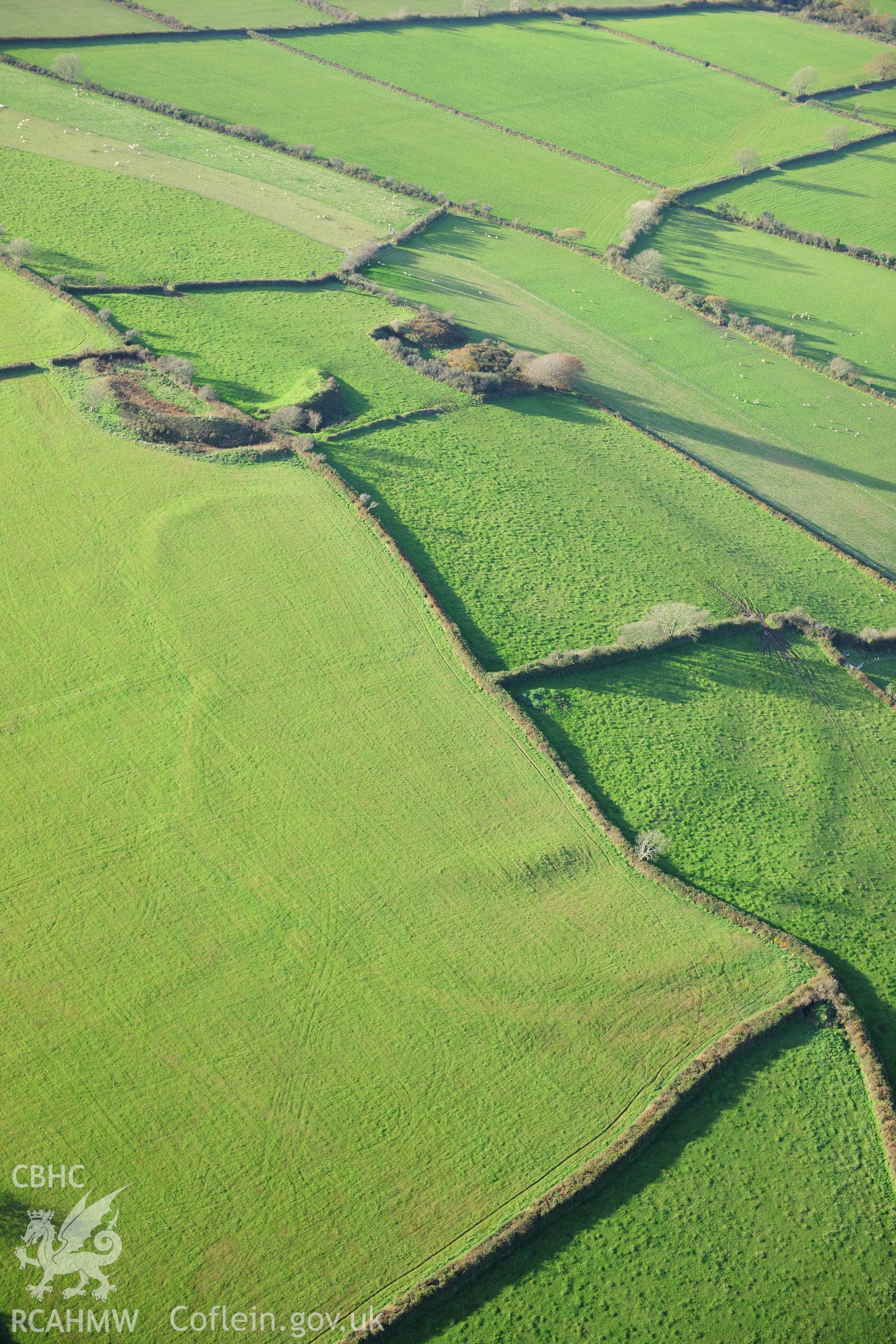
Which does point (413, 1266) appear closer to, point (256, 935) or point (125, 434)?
point (256, 935)

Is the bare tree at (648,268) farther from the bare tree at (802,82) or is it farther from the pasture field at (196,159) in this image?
the bare tree at (802,82)

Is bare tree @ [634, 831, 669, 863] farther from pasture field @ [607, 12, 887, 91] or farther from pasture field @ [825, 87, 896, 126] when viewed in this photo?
pasture field @ [607, 12, 887, 91]

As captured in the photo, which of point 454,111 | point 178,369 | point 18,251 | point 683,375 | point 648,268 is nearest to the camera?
point 178,369

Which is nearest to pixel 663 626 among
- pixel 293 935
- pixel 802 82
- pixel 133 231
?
pixel 293 935

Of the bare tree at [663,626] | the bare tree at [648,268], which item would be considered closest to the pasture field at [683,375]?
the bare tree at [648,268]

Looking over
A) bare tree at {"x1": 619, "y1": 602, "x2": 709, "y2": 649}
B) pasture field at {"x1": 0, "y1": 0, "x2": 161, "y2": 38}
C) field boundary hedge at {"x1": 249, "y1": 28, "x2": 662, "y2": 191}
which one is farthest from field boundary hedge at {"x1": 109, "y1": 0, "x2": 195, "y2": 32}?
bare tree at {"x1": 619, "y1": 602, "x2": 709, "y2": 649}

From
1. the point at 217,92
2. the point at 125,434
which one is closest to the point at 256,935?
the point at 125,434

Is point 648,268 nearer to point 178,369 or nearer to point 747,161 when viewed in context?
point 747,161
